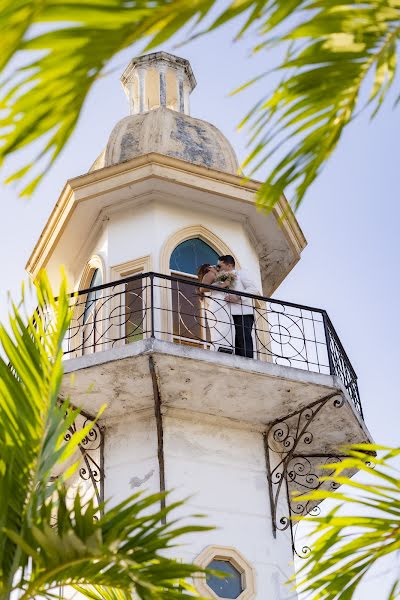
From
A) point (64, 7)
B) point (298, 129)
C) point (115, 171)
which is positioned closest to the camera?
point (64, 7)

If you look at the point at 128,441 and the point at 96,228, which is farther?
the point at 96,228

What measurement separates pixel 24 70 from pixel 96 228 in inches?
408

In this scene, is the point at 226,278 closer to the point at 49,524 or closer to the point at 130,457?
the point at 130,457

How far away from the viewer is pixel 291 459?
12188 mm

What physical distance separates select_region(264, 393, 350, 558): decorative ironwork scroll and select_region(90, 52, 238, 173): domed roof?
11.9 ft

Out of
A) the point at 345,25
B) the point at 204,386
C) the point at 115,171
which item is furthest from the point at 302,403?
the point at 345,25

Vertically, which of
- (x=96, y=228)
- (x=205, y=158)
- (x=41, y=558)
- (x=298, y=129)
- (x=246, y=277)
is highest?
(x=205, y=158)

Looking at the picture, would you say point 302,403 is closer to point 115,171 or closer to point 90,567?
point 115,171

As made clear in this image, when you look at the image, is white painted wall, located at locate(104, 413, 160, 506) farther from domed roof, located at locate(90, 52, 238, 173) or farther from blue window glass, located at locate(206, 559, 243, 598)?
domed roof, located at locate(90, 52, 238, 173)

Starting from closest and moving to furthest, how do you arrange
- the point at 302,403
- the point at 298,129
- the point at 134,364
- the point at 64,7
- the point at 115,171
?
1. the point at 64,7
2. the point at 298,129
3. the point at 134,364
4. the point at 302,403
5. the point at 115,171

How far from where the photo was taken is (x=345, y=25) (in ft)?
11.4

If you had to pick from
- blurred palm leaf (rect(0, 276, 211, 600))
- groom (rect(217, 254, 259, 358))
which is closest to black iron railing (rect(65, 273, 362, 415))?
groom (rect(217, 254, 259, 358))

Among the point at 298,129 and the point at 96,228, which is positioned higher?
the point at 96,228

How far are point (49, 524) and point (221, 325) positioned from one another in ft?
25.3
